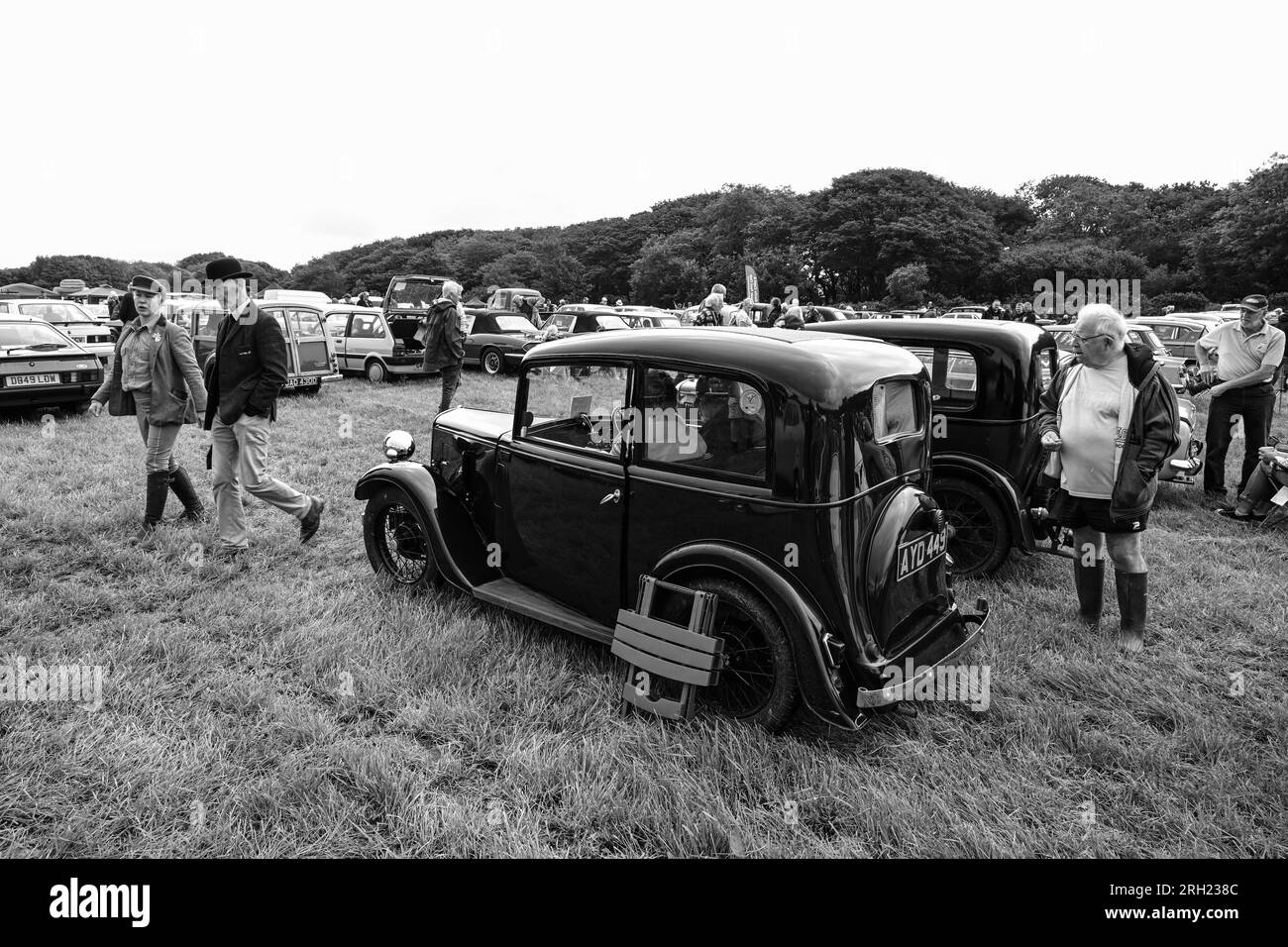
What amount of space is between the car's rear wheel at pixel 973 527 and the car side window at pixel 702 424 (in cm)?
279

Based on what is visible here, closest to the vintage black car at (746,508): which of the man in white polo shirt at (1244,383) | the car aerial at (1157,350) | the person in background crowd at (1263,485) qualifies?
the person in background crowd at (1263,485)

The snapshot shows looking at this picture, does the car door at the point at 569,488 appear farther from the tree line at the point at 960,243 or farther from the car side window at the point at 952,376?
the tree line at the point at 960,243

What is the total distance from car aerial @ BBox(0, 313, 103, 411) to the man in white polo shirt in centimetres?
1302

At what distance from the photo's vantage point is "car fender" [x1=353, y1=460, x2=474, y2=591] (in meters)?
4.44

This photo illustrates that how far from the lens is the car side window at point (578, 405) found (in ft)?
12.5

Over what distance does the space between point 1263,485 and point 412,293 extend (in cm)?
1719

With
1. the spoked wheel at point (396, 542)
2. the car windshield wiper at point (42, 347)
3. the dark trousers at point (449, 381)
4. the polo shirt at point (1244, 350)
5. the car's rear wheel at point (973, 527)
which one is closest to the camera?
the spoked wheel at point (396, 542)

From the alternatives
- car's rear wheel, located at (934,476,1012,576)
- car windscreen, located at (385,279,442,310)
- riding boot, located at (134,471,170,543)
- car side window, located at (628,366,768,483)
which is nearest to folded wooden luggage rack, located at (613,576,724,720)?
car side window, located at (628,366,768,483)

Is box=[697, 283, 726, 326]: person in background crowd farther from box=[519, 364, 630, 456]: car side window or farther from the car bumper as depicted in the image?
the car bumper

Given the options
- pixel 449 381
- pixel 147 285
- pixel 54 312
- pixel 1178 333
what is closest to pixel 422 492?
pixel 147 285

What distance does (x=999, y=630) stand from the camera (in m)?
4.53
